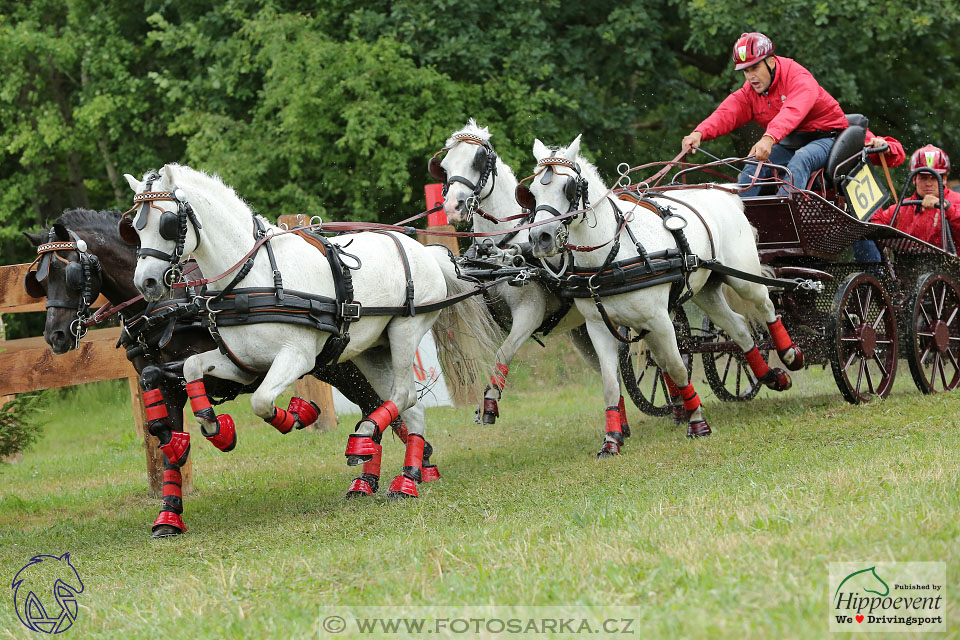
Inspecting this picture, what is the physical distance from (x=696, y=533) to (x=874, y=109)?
43.5 ft

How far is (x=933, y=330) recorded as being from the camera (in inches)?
329

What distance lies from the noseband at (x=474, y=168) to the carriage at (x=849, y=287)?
145 centimetres

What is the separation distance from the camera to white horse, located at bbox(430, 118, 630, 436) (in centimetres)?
665

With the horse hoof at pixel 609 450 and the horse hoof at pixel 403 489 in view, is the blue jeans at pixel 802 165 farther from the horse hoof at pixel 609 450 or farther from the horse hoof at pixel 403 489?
the horse hoof at pixel 403 489

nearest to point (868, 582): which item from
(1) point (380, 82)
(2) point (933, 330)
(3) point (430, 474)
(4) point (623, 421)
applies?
(3) point (430, 474)

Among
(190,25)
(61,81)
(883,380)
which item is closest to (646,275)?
(883,380)

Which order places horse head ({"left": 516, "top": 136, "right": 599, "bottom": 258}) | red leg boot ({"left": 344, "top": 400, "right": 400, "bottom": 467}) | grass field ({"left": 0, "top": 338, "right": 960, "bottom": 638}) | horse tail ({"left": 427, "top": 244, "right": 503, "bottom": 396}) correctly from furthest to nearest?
horse tail ({"left": 427, "top": 244, "right": 503, "bottom": 396}) < horse head ({"left": 516, "top": 136, "right": 599, "bottom": 258}) < red leg boot ({"left": 344, "top": 400, "right": 400, "bottom": 467}) < grass field ({"left": 0, "top": 338, "right": 960, "bottom": 638})

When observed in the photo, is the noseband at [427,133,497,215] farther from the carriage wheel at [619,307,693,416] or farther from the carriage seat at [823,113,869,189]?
the carriage seat at [823,113,869,189]

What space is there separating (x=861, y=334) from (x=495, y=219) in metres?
3.05

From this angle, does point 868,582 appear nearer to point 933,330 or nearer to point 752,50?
point 752,50

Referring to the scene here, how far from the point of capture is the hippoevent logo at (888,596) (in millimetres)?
2871

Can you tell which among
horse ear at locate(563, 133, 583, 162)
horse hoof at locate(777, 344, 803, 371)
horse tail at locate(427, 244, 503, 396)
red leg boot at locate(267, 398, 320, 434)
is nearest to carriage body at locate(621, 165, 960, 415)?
horse hoof at locate(777, 344, 803, 371)

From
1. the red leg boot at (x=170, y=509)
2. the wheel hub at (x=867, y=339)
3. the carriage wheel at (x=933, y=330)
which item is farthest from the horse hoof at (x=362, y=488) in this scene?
the carriage wheel at (x=933, y=330)

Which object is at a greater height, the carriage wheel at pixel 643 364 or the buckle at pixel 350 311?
the buckle at pixel 350 311
